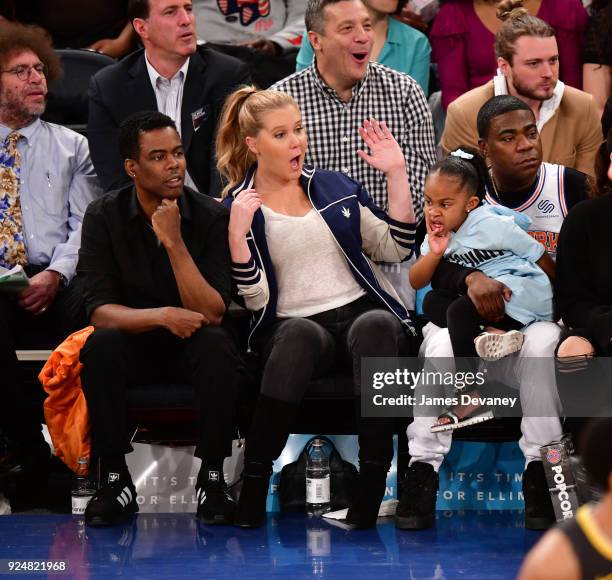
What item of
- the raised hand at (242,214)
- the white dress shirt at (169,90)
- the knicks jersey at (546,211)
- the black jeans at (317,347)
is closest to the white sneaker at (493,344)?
the black jeans at (317,347)

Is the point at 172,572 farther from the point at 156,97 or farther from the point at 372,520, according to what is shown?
the point at 156,97

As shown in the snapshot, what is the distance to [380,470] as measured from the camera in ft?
13.0

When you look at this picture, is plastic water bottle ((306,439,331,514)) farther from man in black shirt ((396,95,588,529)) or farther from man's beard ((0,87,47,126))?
man's beard ((0,87,47,126))

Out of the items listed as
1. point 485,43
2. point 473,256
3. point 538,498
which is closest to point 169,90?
point 485,43

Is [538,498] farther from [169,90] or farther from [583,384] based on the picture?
[169,90]

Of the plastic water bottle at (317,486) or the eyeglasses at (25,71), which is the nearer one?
the plastic water bottle at (317,486)

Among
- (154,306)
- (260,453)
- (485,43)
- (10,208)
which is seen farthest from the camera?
(485,43)

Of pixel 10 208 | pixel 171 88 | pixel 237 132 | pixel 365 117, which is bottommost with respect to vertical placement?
pixel 10 208

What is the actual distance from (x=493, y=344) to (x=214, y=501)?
1.11 meters

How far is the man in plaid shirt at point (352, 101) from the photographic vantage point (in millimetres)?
4906

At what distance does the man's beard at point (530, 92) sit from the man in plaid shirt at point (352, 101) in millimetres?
404

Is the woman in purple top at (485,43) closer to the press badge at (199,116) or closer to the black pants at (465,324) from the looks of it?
the press badge at (199,116)

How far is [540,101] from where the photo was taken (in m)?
5.03

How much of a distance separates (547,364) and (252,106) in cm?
150
